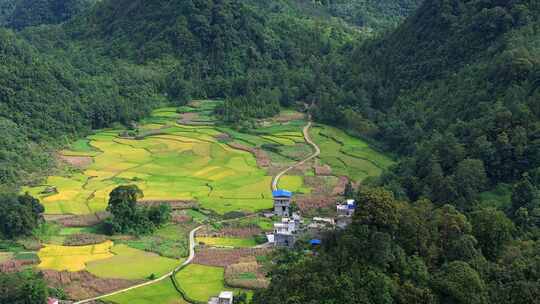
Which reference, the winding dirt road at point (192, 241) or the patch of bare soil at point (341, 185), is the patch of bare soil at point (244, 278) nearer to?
the winding dirt road at point (192, 241)

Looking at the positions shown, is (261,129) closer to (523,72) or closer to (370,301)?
(523,72)

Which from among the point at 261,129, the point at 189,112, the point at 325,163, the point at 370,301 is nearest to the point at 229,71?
the point at 189,112

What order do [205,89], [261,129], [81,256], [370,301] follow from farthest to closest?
[205,89] → [261,129] → [81,256] → [370,301]

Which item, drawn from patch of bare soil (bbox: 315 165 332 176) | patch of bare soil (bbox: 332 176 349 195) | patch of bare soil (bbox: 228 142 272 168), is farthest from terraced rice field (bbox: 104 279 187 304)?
patch of bare soil (bbox: 228 142 272 168)

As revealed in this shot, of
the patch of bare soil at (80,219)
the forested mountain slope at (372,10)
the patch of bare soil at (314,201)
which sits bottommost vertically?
the patch of bare soil at (80,219)

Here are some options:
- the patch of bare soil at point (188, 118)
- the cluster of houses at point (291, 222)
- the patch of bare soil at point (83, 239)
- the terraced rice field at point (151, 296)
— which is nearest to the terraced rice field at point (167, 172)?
the cluster of houses at point (291, 222)

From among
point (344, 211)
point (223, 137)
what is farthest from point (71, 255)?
point (223, 137)

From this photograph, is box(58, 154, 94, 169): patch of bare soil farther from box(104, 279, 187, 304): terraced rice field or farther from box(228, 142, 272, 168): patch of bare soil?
box(104, 279, 187, 304): terraced rice field

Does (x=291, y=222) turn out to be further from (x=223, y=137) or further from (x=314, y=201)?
(x=223, y=137)
